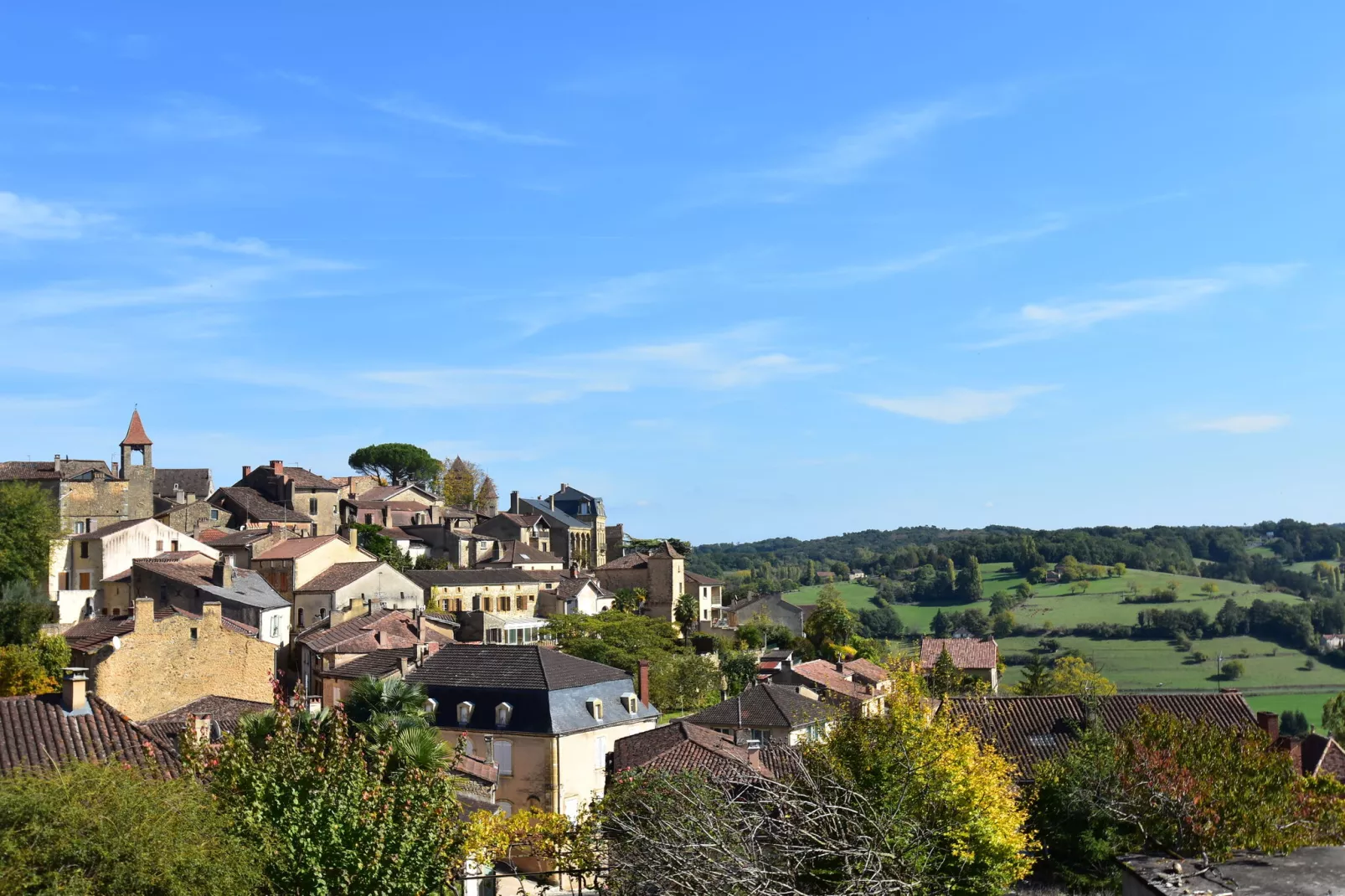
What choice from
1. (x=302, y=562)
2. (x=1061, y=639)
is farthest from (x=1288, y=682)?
(x=302, y=562)

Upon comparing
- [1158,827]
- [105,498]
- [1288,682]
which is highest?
[105,498]

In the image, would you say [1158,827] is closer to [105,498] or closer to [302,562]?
[302,562]

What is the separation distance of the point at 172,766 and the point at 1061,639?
138413 millimetres

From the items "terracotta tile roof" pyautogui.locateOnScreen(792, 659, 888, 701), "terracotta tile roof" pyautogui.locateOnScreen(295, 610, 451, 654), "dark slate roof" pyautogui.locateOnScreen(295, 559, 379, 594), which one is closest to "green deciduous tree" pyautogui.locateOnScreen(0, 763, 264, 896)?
"terracotta tile roof" pyautogui.locateOnScreen(295, 610, 451, 654)

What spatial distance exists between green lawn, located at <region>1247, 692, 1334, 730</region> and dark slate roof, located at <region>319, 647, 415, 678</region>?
7524cm

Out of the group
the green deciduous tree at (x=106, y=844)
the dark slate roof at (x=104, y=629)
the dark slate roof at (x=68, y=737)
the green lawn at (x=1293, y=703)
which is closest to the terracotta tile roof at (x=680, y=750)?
the dark slate roof at (x=68, y=737)

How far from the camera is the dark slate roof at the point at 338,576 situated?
61.3 metres

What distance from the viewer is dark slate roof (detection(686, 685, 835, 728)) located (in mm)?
46062

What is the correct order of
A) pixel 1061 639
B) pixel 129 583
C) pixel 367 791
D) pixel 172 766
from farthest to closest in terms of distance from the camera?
pixel 1061 639
pixel 129 583
pixel 172 766
pixel 367 791

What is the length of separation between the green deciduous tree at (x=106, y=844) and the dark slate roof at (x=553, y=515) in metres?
83.5

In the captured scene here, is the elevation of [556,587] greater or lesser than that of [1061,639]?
greater

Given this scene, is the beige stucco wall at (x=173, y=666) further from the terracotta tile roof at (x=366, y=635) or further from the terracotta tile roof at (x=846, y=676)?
the terracotta tile roof at (x=846, y=676)

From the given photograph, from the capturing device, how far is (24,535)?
5128cm

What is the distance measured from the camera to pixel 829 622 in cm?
8800
